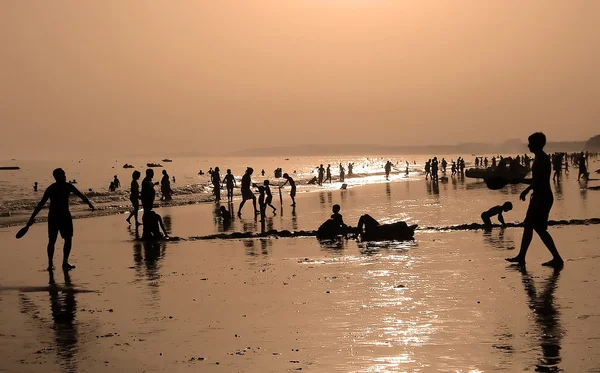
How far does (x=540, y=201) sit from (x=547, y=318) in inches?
174

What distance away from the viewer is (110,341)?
26.3 feet

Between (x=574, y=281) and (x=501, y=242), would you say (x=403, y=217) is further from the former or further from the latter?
(x=574, y=281)

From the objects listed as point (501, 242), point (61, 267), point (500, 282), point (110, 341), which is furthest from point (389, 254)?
point (110, 341)

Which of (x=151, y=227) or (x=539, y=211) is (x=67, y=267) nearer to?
(x=151, y=227)

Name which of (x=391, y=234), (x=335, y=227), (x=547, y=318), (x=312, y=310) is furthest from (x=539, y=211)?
(x=335, y=227)

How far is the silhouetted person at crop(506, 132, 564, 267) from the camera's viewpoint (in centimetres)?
1228

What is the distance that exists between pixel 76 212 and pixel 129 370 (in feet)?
115

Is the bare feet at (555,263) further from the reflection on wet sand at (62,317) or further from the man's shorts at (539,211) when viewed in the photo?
the reflection on wet sand at (62,317)

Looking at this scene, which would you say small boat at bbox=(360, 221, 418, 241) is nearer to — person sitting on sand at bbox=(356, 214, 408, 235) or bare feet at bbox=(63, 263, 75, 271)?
person sitting on sand at bbox=(356, 214, 408, 235)

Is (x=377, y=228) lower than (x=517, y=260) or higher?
higher

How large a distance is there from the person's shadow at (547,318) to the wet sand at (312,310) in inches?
1.0

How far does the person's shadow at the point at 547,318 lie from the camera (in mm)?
6474

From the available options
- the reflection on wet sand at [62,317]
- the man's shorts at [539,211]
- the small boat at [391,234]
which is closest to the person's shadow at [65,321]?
the reflection on wet sand at [62,317]

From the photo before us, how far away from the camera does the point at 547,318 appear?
8297 millimetres
